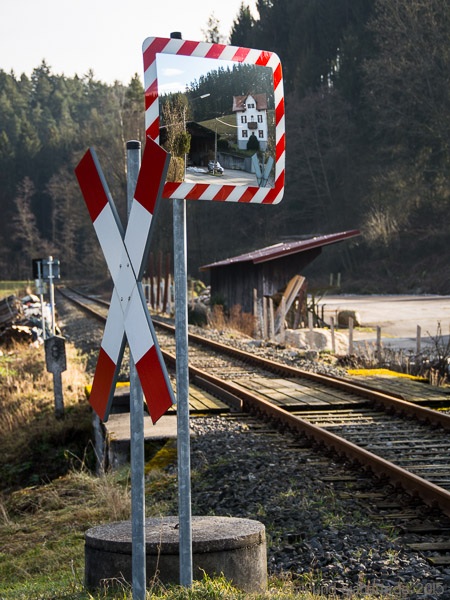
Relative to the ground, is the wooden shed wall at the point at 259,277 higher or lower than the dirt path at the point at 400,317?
higher

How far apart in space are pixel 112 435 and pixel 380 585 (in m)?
5.30

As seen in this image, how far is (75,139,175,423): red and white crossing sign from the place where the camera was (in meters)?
3.66

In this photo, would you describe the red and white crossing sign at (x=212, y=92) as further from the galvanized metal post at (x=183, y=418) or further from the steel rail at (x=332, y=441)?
the steel rail at (x=332, y=441)

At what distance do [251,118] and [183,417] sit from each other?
1461 mm

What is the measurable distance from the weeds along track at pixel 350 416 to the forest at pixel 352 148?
37.6 metres

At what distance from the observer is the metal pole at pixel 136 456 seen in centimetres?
381

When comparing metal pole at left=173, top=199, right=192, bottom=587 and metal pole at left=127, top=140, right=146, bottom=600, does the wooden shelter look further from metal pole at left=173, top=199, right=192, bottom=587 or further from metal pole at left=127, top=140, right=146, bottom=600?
metal pole at left=127, top=140, right=146, bottom=600

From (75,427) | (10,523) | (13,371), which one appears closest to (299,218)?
(13,371)

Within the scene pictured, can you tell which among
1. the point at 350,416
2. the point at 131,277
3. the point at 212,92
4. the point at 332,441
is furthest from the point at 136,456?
the point at 350,416

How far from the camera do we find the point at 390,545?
599cm

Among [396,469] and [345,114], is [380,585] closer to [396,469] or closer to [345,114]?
[396,469]

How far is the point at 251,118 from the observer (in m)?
4.53

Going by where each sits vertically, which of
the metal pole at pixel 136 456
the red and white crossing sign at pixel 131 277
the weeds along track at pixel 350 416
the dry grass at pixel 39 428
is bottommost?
the dry grass at pixel 39 428

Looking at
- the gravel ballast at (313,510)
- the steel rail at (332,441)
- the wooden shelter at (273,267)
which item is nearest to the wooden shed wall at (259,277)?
the wooden shelter at (273,267)
